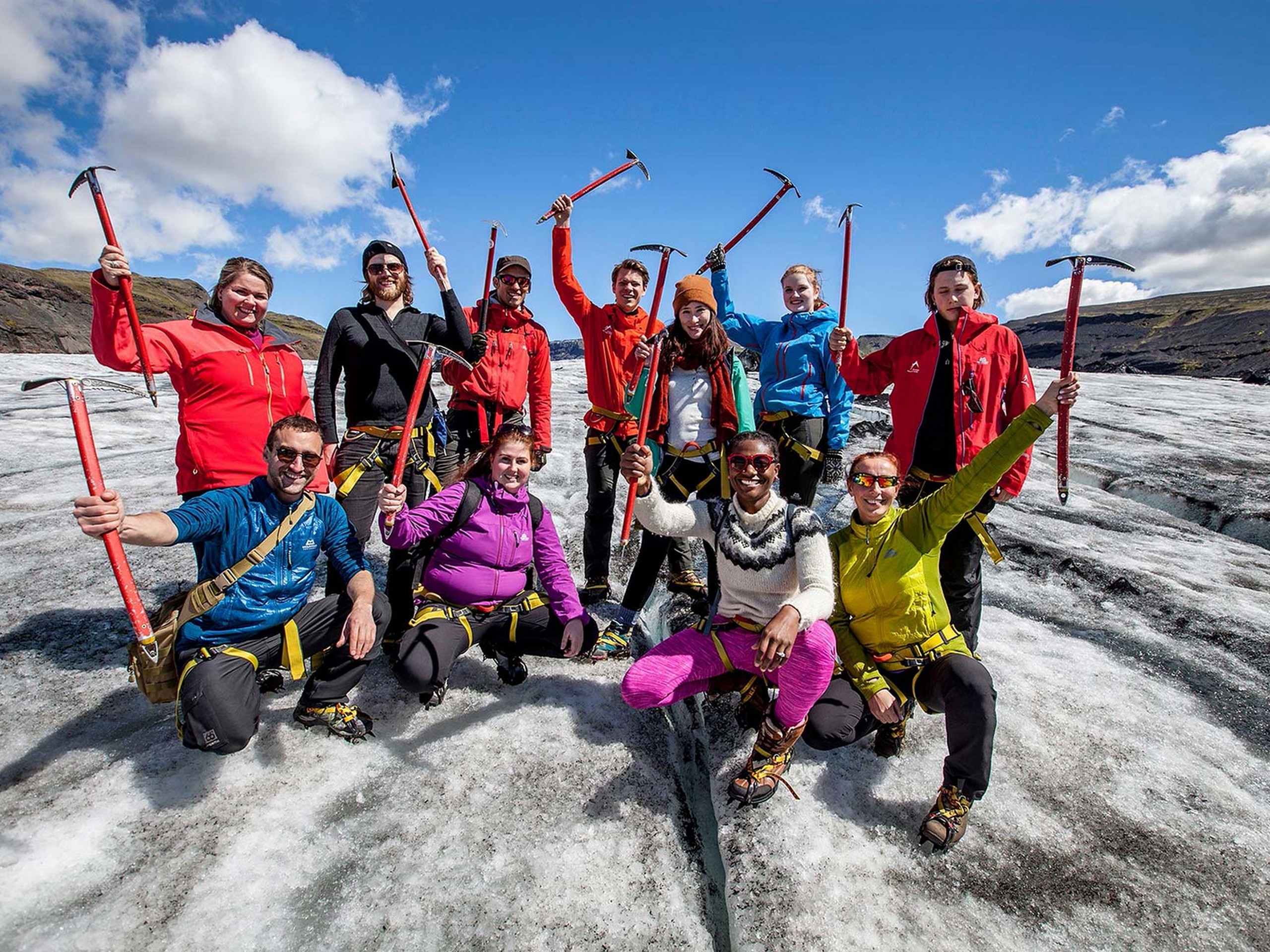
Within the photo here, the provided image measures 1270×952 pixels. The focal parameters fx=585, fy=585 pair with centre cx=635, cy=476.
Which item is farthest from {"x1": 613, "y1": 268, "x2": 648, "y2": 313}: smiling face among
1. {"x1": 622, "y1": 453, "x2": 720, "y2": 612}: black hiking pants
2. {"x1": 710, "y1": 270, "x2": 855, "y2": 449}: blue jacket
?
{"x1": 622, "y1": 453, "x2": 720, "y2": 612}: black hiking pants

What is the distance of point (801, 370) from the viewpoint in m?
4.58

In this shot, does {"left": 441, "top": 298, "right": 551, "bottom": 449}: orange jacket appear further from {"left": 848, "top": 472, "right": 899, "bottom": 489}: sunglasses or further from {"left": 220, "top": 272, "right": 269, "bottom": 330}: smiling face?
{"left": 848, "top": 472, "right": 899, "bottom": 489}: sunglasses

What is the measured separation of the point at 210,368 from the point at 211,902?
2422mm

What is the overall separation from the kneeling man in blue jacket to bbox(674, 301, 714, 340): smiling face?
2282 mm

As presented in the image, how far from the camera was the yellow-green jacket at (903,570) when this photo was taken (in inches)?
108

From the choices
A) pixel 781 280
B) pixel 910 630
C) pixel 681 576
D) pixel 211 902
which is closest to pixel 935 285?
pixel 781 280

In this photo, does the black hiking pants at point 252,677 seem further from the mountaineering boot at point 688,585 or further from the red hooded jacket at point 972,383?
the red hooded jacket at point 972,383

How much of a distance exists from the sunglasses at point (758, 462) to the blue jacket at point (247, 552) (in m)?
2.17

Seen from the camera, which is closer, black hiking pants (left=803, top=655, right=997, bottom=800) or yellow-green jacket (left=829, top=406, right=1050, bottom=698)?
black hiking pants (left=803, top=655, right=997, bottom=800)

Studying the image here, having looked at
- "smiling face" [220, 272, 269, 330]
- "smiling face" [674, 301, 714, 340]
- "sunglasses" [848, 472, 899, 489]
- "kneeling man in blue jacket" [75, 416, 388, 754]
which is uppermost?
"smiling face" [220, 272, 269, 330]

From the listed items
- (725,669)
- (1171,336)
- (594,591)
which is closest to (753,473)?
(725,669)

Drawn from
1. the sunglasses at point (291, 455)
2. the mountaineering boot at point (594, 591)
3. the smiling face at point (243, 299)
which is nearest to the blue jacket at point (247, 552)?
the sunglasses at point (291, 455)

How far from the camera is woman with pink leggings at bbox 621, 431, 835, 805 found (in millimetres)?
2727

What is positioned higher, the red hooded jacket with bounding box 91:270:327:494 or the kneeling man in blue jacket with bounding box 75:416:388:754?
the red hooded jacket with bounding box 91:270:327:494
